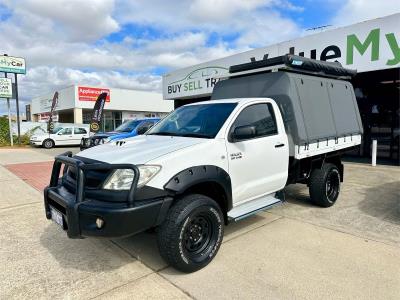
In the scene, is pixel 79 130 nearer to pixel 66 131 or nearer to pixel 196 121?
pixel 66 131

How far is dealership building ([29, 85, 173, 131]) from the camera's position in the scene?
1470 inches

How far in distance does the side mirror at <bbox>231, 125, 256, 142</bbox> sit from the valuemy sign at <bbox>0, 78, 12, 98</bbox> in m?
27.6

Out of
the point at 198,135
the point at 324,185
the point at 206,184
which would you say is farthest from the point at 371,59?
the point at 206,184

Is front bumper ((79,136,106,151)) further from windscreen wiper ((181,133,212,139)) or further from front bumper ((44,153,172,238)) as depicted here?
front bumper ((44,153,172,238))

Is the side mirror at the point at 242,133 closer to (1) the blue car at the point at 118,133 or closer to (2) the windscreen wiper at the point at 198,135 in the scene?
(2) the windscreen wiper at the point at 198,135

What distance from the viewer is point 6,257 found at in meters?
3.99

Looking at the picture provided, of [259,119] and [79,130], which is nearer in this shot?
[259,119]

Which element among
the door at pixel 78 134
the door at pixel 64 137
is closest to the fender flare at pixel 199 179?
the door at pixel 64 137

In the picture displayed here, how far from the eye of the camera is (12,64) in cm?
2595

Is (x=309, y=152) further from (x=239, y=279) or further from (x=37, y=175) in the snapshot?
(x=37, y=175)

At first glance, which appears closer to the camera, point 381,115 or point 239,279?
point 239,279

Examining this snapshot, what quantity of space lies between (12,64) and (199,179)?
91.4ft

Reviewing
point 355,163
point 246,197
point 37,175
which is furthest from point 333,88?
point 37,175

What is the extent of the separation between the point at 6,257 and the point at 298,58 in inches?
198
